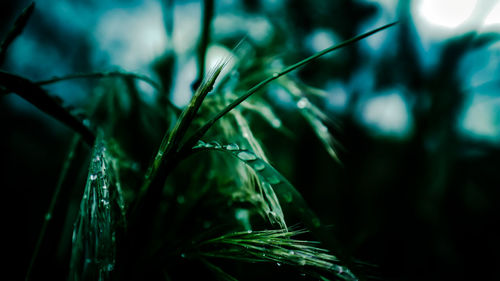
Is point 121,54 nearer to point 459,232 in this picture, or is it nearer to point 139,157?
point 139,157

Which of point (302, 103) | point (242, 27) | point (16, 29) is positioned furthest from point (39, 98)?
point (242, 27)

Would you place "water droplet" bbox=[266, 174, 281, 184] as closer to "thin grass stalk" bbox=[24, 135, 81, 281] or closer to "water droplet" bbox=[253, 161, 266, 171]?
"water droplet" bbox=[253, 161, 266, 171]

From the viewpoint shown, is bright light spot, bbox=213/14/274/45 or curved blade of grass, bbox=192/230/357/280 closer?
curved blade of grass, bbox=192/230/357/280

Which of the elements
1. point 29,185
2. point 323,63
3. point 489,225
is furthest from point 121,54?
point 489,225

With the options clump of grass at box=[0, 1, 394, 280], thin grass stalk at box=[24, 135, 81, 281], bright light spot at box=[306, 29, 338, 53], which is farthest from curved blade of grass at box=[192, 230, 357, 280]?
bright light spot at box=[306, 29, 338, 53]

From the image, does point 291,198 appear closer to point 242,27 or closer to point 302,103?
point 302,103

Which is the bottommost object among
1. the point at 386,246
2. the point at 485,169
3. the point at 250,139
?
the point at 386,246

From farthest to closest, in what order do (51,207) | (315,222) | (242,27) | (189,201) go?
(242,27) < (189,201) < (51,207) < (315,222)
